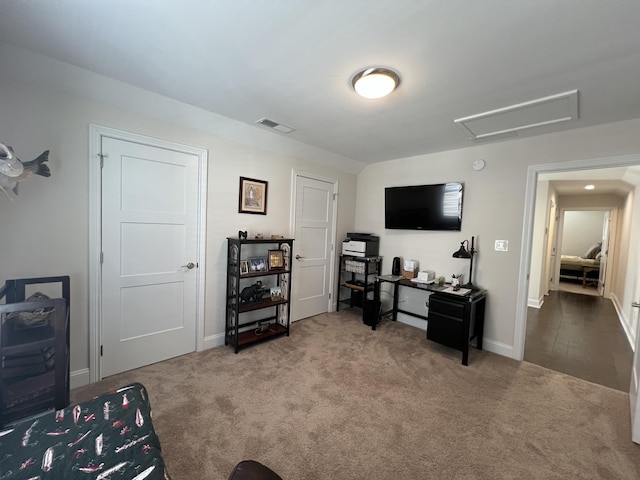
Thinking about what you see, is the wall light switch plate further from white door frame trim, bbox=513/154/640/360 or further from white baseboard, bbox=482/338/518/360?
white baseboard, bbox=482/338/518/360

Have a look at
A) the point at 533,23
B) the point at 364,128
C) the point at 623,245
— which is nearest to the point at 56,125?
the point at 364,128

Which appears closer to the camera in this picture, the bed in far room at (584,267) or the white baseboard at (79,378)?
the white baseboard at (79,378)

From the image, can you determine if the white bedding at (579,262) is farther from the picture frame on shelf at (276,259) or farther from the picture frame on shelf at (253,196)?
the picture frame on shelf at (253,196)

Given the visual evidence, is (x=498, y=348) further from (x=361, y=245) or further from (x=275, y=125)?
(x=275, y=125)

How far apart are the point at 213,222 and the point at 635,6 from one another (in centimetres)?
324

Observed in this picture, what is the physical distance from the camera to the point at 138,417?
124 centimetres

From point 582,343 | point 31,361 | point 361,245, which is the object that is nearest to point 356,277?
point 361,245

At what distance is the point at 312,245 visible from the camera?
398cm

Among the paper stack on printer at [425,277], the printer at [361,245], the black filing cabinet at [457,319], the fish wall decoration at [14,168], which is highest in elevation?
the fish wall decoration at [14,168]

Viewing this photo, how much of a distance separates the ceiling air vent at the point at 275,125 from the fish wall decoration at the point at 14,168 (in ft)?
5.64

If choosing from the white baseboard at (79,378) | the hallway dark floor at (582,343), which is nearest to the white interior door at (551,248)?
the hallway dark floor at (582,343)

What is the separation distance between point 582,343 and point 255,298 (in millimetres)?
4282

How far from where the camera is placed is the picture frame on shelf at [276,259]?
3236mm

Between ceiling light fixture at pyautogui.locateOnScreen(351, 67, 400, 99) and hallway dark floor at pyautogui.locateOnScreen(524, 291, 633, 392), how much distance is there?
3.27 m
